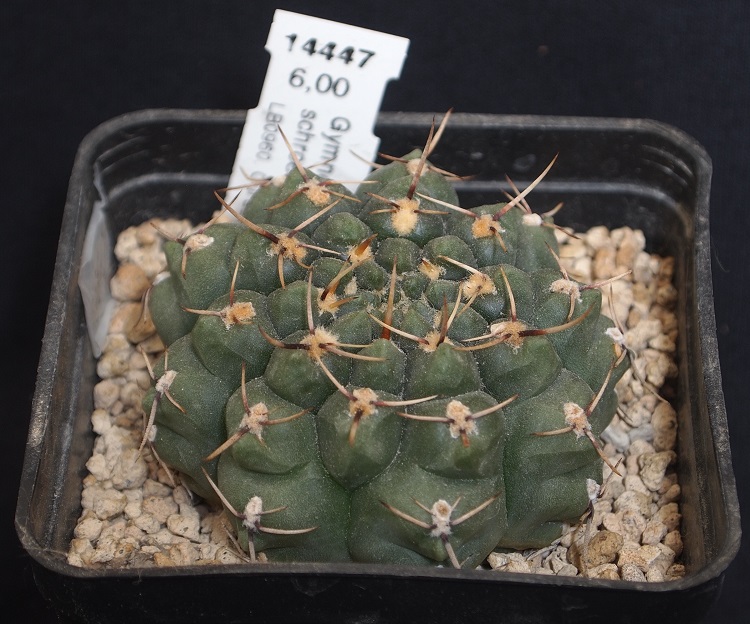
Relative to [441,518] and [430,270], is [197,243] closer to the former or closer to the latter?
[430,270]

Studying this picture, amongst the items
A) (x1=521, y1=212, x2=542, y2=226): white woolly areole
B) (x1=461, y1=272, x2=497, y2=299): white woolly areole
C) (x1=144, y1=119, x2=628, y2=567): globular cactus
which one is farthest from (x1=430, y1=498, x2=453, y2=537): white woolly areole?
(x1=521, y1=212, x2=542, y2=226): white woolly areole

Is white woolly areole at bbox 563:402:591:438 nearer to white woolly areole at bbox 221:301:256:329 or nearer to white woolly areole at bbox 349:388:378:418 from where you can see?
white woolly areole at bbox 349:388:378:418

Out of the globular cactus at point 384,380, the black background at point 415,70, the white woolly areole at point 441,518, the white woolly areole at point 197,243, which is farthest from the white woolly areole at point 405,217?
the black background at point 415,70

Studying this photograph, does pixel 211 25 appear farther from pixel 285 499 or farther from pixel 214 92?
pixel 285 499

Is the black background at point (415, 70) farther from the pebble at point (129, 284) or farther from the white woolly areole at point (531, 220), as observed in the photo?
the white woolly areole at point (531, 220)

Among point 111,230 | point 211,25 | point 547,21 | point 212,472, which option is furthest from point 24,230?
point 547,21

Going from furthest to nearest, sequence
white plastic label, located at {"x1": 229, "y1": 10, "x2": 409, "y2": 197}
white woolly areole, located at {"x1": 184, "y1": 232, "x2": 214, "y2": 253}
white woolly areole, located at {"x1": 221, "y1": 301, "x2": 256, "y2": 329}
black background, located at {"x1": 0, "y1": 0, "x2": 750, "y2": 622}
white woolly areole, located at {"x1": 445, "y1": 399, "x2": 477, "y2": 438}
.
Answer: black background, located at {"x1": 0, "y1": 0, "x2": 750, "y2": 622}, white plastic label, located at {"x1": 229, "y1": 10, "x2": 409, "y2": 197}, white woolly areole, located at {"x1": 184, "y1": 232, "x2": 214, "y2": 253}, white woolly areole, located at {"x1": 221, "y1": 301, "x2": 256, "y2": 329}, white woolly areole, located at {"x1": 445, "y1": 399, "x2": 477, "y2": 438}
